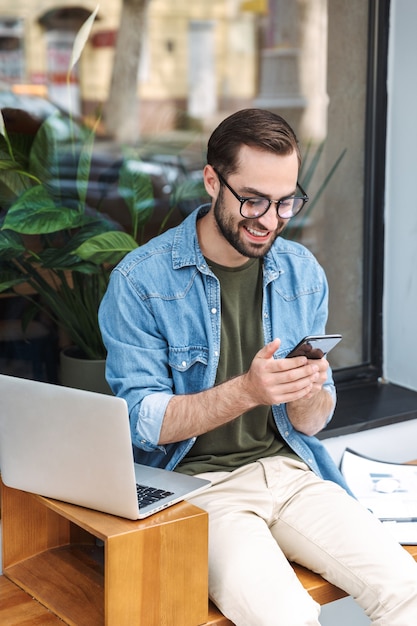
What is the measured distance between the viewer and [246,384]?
202 cm

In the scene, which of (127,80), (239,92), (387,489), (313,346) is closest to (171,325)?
(313,346)

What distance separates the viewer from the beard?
2.19 meters

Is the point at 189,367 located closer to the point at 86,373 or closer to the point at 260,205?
the point at 260,205

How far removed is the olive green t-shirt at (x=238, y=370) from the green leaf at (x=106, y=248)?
0.40m

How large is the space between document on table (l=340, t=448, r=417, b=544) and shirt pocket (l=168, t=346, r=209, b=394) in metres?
0.66

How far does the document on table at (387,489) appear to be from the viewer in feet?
8.23

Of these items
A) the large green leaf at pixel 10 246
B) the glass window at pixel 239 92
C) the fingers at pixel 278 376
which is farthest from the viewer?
the glass window at pixel 239 92

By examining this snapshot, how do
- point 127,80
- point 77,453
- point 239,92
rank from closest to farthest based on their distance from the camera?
point 77,453
point 127,80
point 239,92

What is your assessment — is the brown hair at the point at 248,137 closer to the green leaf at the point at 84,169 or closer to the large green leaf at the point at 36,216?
the large green leaf at the point at 36,216

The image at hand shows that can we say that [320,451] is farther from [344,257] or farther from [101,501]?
[344,257]

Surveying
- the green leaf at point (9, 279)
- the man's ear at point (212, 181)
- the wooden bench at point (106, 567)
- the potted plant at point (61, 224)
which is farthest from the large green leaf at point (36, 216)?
the wooden bench at point (106, 567)

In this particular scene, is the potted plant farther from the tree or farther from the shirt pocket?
the shirt pocket

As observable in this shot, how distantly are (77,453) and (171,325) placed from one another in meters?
0.41

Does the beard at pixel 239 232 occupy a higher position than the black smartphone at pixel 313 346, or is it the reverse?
the beard at pixel 239 232
